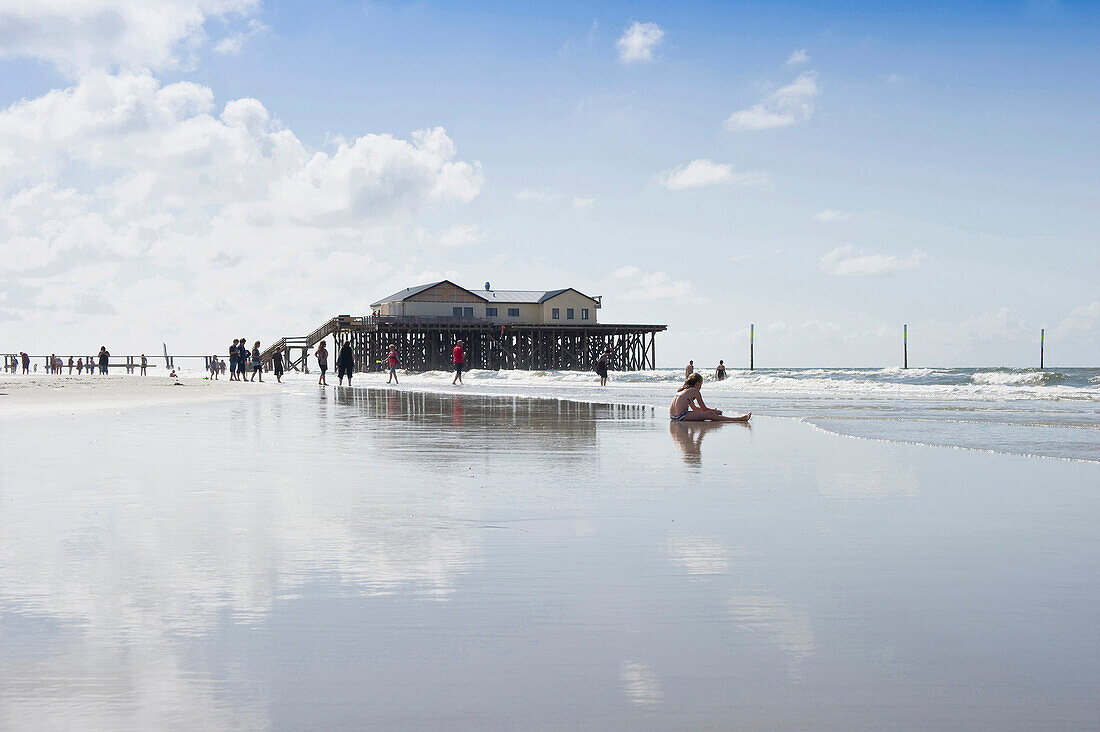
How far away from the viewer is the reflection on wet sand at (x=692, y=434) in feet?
32.6

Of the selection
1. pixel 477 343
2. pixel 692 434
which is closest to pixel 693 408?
pixel 692 434

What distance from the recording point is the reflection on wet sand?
9.92m

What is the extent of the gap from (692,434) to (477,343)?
61.5 m

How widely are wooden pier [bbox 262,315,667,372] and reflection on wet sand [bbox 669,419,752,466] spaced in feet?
183

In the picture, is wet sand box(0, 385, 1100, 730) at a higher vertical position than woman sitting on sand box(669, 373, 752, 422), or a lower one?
lower

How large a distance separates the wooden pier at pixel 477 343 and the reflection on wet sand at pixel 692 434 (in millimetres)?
55866

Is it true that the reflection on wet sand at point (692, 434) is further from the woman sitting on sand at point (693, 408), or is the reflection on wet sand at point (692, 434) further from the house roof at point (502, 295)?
the house roof at point (502, 295)

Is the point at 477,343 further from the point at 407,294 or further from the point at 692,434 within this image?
the point at 692,434

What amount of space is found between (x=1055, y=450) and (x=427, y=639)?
919 cm

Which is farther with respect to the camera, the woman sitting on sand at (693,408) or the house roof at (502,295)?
the house roof at (502,295)

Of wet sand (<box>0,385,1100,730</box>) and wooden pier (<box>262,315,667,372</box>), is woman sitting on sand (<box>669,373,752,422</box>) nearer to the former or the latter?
wet sand (<box>0,385,1100,730</box>)

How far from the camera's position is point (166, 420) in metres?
15.5

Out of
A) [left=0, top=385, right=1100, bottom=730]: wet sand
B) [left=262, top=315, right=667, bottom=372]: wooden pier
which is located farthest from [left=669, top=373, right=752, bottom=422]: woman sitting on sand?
[left=262, top=315, right=667, bottom=372]: wooden pier

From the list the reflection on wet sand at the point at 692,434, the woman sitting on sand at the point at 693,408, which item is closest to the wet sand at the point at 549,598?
the reflection on wet sand at the point at 692,434
